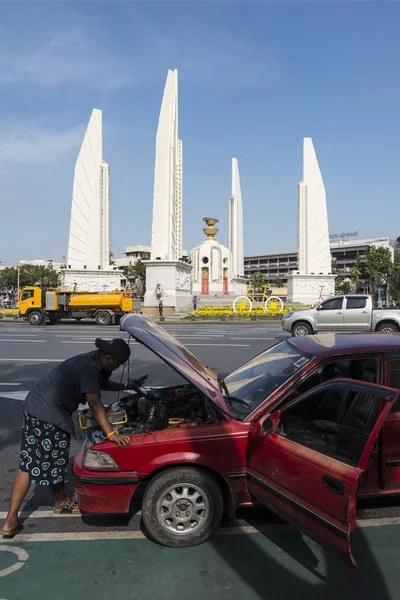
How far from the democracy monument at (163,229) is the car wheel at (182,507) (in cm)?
2779

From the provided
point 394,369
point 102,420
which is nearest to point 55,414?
point 102,420

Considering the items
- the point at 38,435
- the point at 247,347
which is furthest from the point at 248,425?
the point at 247,347

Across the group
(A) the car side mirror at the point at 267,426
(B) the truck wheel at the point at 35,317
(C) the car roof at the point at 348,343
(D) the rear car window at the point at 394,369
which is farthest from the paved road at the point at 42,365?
(B) the truck wheel at the point at 35,317

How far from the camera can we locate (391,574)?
9.40 feet

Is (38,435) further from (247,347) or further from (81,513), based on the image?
(247,347)

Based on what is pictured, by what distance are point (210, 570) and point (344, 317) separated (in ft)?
46.0

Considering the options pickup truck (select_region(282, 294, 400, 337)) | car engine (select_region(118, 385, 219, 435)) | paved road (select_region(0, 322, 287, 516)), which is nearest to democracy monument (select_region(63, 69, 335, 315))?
paved road (select_region(0, 322, 287, 516))

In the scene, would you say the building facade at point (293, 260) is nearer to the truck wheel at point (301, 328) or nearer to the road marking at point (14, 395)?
the truck wheel at point (301, 328)

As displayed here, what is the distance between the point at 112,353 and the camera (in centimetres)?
339

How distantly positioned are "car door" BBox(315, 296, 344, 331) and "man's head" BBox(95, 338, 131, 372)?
13.6 meters

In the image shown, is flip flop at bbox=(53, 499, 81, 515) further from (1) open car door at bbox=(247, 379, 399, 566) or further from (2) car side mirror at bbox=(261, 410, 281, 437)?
(2) car side mirror at bbox=(261, 410, 281, 437)

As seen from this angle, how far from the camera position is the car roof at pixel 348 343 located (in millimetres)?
3599

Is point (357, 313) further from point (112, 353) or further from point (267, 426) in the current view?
point (112, 353)

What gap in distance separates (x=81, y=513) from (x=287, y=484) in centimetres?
185
